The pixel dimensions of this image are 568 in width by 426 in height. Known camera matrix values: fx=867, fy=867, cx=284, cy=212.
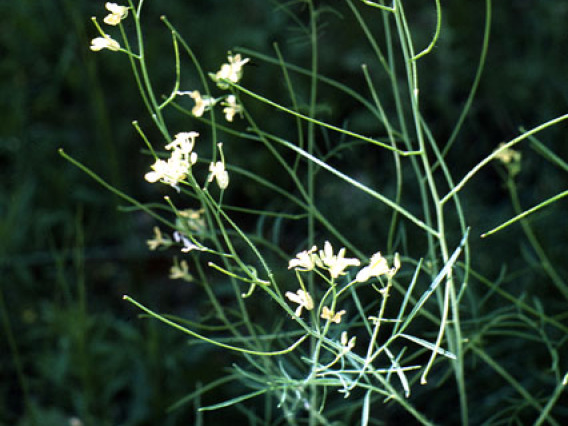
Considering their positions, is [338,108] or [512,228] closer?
[512,228]

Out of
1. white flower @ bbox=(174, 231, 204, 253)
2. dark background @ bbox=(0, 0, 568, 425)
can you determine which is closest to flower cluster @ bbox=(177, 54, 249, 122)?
white flower @ bbox=(174, 231, 204, 253)

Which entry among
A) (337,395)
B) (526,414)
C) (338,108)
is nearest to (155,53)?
(338,108)

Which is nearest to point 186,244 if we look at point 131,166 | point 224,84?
point 224,84

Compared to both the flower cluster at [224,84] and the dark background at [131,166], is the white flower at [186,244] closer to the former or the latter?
the flower cluster at [224,84]

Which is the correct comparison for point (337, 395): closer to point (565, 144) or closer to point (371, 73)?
point (565, 144)

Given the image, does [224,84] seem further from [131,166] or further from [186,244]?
[131,166]

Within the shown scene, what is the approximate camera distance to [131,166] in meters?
2.31

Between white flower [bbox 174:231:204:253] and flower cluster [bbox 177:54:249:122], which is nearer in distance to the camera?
white flower [bbox 174:231:204:253]

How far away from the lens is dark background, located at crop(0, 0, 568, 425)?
172 cm

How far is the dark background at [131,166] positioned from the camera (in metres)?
1.72

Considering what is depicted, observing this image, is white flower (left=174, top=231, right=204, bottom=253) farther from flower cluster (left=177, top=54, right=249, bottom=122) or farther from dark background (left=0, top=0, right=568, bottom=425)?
dark background (left=0, top=0, right=568, bottom=425)

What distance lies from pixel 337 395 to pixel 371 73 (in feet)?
3.38

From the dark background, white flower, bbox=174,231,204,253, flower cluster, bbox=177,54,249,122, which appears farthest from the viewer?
the dark background

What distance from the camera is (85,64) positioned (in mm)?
1755
